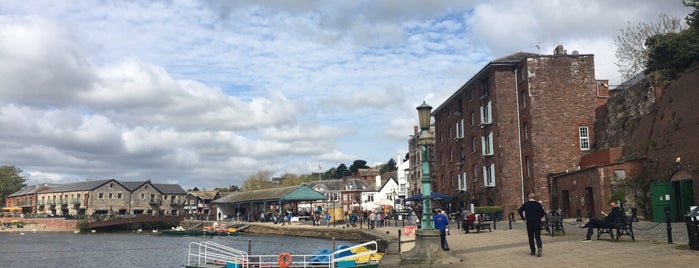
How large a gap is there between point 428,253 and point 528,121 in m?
30.2

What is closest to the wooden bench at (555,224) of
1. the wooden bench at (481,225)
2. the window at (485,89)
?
the wooden bench at (481,225)

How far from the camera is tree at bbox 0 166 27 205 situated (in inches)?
5123

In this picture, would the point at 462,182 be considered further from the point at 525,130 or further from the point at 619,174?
the point at 619,174

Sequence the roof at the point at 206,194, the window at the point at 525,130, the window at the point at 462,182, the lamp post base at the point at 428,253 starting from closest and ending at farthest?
the lamp post base at the point at 428,253
the window at the point at 525,130
the window at the point at 462,182
the roof at the point at 206,194

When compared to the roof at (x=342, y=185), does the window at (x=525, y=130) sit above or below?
above

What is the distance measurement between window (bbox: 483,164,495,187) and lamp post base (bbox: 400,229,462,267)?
31661mm

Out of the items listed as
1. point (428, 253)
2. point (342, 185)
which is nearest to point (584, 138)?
point (428, 253)

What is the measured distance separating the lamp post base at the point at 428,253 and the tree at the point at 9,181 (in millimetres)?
141140

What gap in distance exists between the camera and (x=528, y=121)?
1660 inches

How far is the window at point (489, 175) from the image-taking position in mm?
45438

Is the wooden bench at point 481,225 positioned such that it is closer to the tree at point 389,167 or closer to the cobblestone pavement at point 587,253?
the cobblestone pavement at point 587,253

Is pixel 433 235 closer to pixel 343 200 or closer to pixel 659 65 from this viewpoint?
pixel 659 65

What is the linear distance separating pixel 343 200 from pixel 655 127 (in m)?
83.9

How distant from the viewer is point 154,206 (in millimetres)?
108938
